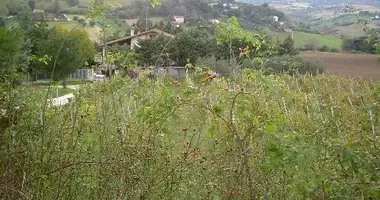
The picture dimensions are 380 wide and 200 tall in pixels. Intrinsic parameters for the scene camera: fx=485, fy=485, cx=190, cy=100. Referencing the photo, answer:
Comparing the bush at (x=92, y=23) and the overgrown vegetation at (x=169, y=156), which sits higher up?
the bush at (x=92, y=23)

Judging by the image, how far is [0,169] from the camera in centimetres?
263

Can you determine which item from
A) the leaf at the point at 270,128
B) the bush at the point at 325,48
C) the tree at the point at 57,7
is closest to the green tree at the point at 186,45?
the tree at the point at 57,7

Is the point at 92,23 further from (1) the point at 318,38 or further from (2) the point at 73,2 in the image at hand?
(1) the point at 318,38

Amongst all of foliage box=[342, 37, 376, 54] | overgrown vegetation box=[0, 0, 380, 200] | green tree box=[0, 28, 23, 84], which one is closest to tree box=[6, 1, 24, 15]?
overgrown vegetation box=[0, 0, 380, 200]

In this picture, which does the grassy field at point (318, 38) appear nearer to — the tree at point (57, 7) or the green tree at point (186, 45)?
the green tree at point (186, 45)

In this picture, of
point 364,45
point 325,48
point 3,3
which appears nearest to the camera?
point 3,3

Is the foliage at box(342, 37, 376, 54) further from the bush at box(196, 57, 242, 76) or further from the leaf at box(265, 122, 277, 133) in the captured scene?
the bush at box(196, 57, 242, 76)

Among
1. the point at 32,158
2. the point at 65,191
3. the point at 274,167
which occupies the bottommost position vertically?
the point at 65,191

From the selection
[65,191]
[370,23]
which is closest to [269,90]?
[370,23]

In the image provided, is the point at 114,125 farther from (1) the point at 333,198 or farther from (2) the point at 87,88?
(1) the point at 333,198

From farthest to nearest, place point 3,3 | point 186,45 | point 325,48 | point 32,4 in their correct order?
1. point 325,48
2. point 186,45
3. point 32,4
4. point 3,3

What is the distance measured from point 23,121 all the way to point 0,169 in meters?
0.34

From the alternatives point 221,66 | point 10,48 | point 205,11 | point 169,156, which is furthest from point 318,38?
point 10,48

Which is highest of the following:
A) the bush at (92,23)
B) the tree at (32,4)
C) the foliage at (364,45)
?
the tree at (32,4)
